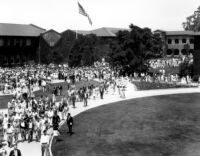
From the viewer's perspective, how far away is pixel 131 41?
5247 cm

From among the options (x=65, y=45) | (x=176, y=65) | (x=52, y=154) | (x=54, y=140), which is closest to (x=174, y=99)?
(x=54, y=140)

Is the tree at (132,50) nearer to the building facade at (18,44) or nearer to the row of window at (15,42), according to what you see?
the building facade at (18,44)

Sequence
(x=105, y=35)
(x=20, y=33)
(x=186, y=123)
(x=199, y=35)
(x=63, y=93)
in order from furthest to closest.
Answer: (x=105, y=35) < (x=20, y=33) < (x=199, y=35) < (x=63, y=93) < (x=186, y=123)

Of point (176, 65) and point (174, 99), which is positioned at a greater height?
point (176, 65)

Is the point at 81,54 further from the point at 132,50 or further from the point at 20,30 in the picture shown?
the point at 20,30

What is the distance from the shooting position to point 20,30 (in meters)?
78.9

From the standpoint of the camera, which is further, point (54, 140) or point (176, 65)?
point (176, 65)

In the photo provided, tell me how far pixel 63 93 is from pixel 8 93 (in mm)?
6343

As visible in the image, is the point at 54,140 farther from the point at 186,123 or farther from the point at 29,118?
the point at 186,123

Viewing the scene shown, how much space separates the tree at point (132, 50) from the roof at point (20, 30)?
1264 inches

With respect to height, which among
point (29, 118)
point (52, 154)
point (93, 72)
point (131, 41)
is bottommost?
point (52, 154)

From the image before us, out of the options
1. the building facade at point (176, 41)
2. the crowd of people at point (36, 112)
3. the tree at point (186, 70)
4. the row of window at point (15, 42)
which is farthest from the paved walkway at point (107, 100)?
the building facade at point (176, 41)

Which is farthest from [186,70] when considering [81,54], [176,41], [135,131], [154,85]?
[176,41]

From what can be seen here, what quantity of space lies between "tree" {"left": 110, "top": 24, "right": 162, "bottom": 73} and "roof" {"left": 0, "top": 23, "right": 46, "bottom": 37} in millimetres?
32114
